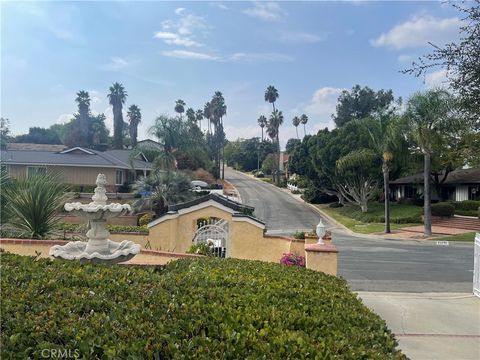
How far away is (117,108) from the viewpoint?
78.9m

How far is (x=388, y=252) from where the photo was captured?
2017 centimetres

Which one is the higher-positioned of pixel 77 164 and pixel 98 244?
pixel 77 164

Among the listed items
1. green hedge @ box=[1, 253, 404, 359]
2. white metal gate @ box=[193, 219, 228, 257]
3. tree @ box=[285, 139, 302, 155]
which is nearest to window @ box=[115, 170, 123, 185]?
tree @ box=[285, 139, 302, 155]

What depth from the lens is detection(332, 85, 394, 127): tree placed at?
65625 mm

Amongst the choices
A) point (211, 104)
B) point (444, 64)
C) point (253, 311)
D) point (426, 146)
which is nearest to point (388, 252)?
point (426, 146)

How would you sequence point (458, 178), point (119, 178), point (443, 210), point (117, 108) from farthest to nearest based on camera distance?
point (117, 108) → point (458, 178) → point (119, 178) → point (443, 210)

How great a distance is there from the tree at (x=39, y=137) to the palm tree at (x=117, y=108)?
23.1m

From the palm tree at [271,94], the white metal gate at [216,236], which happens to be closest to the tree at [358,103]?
the palm tree at [271,94]

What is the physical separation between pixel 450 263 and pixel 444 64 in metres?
12.8

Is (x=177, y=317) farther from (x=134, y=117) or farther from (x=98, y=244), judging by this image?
(x=134, y=117)

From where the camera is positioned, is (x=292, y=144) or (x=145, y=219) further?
(x=292, y=144)

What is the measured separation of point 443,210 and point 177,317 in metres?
36.2

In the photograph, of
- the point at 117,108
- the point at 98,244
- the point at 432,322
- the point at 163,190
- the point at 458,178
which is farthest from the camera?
the point at 117,108

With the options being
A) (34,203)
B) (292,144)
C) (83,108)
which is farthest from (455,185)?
(83,108)
